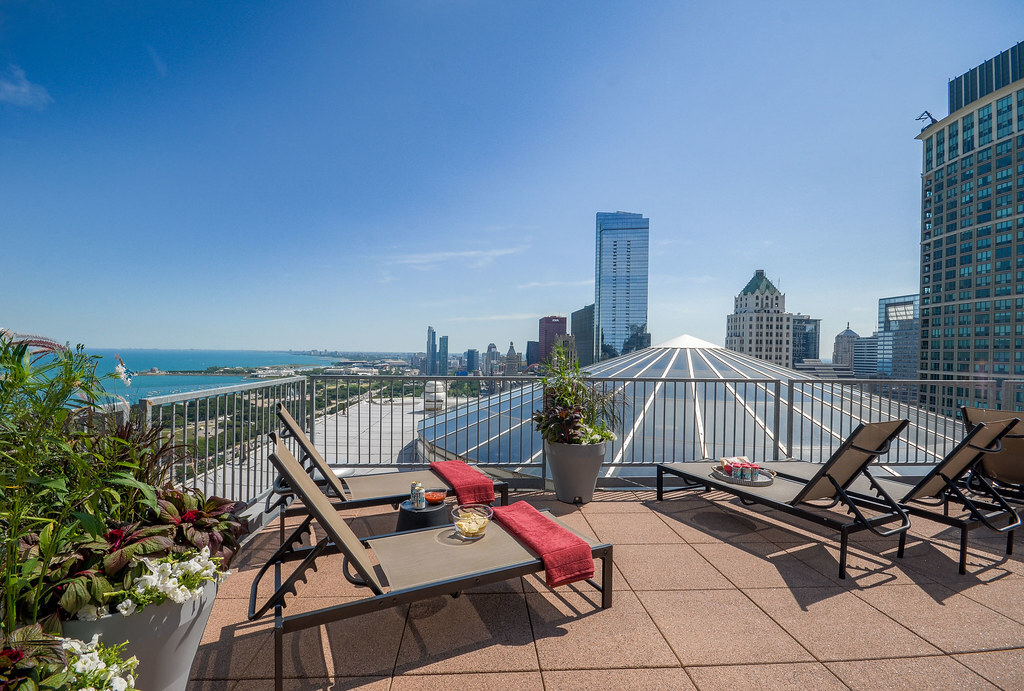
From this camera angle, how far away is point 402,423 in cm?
575

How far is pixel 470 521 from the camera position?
2881 mm

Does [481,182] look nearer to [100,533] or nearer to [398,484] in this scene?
[398,484]

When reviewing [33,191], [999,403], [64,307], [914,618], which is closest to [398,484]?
[914,618]

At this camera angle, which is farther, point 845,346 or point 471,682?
point 845,346

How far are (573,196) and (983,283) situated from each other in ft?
318

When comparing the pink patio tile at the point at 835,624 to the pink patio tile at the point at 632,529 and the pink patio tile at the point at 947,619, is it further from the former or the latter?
the pink patio tile at the point at 632,529

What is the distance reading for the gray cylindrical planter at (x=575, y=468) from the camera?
4.62m

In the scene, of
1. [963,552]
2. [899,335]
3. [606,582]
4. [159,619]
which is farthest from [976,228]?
[159,619]

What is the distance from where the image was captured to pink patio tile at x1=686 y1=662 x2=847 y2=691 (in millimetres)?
2086

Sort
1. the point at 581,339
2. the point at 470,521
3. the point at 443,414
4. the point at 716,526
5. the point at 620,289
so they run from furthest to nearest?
the point at 620,289
the point at 581,339
the point at 443,414
the point at 716,526
the point at 470,521

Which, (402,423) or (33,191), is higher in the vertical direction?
(33,191)

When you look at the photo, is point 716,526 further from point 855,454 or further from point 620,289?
point 620,289

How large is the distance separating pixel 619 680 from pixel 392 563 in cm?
130

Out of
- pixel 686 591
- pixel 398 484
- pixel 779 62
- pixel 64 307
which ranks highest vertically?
pixel 779 62
